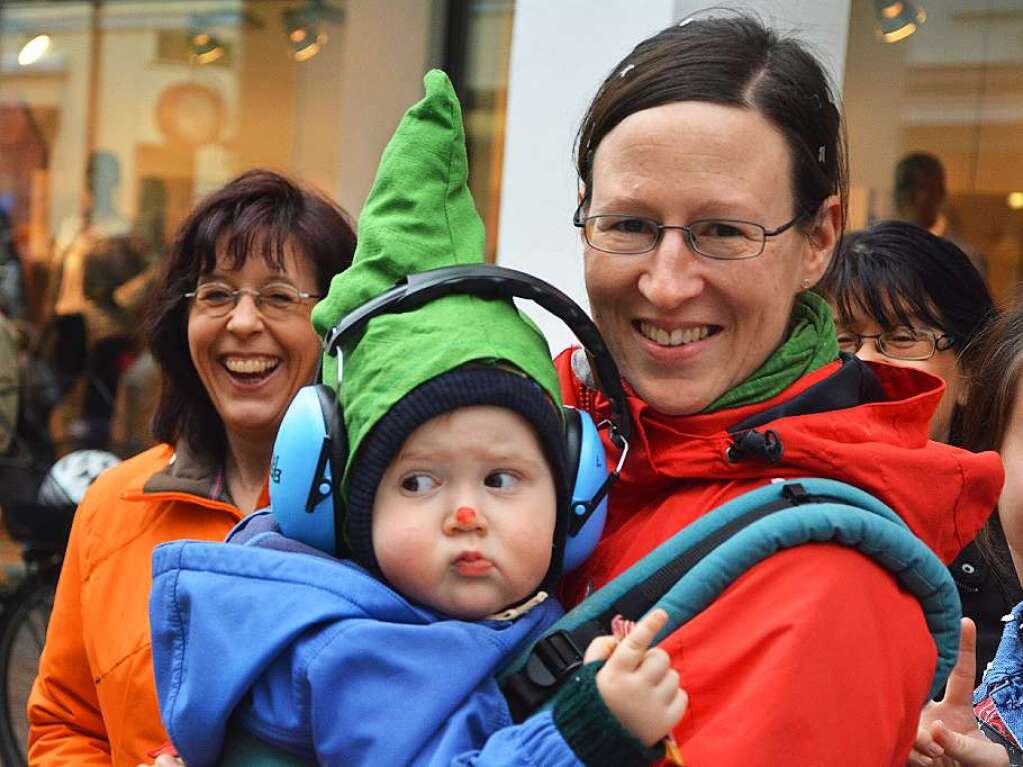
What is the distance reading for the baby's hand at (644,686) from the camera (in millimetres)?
1764

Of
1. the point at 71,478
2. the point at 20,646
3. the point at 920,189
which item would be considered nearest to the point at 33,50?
the point at 71,478

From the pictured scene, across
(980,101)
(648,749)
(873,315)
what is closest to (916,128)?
(980,101)

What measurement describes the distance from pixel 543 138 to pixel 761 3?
33.2 inches

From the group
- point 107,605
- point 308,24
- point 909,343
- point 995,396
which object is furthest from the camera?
point 308,24

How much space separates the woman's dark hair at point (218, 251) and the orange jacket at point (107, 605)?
176 millimetres

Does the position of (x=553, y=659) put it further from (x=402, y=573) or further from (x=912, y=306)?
(x=912, y=306)

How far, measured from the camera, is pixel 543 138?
4.76 metres

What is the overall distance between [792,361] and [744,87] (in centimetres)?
40

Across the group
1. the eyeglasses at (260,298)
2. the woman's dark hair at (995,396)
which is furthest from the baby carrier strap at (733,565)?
the eyeglasses at (260,298)

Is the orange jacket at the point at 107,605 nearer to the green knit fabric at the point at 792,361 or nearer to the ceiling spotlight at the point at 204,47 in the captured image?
the green knit fabric at the point at 792,361

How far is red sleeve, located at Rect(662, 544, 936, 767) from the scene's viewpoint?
1.79m

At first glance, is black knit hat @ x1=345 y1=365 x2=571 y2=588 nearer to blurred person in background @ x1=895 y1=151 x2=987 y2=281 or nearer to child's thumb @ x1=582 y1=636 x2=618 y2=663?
child's thumb @ x1=582 y1=636 x2=618 y2=663

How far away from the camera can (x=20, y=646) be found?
630 cm

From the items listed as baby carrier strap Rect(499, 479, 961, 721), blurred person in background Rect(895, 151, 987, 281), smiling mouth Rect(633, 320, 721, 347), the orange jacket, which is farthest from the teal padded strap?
blurred person in background Rect(895, 151, 987, 281)
